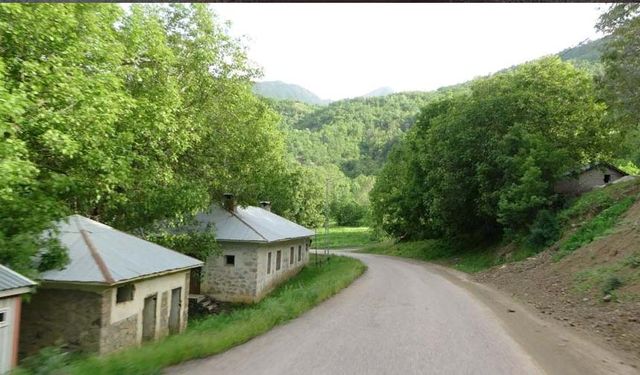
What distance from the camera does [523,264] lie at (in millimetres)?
23891

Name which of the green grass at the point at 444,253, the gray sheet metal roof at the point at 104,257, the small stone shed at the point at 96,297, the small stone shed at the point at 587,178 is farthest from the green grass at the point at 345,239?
the small stone shed at the point at 96,297

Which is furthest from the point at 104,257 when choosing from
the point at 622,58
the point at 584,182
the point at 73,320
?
the point at 584,182

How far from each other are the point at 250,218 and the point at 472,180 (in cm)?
1491

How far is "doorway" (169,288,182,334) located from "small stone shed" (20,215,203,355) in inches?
55.1

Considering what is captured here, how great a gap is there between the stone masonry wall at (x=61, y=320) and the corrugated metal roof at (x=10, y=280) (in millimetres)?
2553

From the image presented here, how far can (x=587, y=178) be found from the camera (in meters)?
31.6

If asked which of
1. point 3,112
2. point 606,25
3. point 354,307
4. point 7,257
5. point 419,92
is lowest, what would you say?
point 354,307

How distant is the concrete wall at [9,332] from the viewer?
9.44 m

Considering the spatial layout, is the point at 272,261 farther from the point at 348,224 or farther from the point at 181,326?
the point at 348,224

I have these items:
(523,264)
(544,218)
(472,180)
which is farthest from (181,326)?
(472,180)

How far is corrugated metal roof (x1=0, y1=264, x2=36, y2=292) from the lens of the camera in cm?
931

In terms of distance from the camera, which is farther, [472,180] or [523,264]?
[472,180]

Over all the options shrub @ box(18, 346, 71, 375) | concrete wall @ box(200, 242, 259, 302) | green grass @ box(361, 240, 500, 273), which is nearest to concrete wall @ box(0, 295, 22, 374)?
shrub @ box(18, 346, 71, 375)

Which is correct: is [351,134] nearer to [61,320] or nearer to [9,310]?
[61,320]
